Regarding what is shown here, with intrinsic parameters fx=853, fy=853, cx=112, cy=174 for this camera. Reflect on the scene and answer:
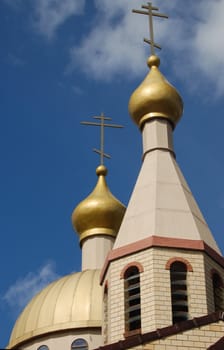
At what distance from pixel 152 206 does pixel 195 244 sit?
4.12 ft

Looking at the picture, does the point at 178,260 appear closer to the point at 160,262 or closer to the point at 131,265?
the point at 160,262

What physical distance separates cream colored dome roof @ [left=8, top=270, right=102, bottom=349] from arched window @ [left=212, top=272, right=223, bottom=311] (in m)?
3.90

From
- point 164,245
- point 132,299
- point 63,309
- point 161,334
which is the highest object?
point 63,309

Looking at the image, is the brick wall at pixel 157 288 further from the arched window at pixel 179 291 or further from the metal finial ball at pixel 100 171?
the metal finial ball at pixel 100 171

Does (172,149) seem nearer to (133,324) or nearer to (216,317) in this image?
(133,324)

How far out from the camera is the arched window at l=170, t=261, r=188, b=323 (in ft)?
47.3

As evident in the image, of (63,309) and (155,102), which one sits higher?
(155,102)

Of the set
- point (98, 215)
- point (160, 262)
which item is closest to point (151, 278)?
point (160, 262)

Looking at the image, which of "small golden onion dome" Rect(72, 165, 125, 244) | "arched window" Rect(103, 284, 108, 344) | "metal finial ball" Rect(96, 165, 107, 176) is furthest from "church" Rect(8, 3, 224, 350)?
"metal finial ball" Rect(96, 165, 107, 176)

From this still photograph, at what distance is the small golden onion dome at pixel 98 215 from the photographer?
21.8 meters

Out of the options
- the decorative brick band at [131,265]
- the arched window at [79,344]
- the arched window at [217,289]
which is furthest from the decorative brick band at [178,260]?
the arched window at [79,344]

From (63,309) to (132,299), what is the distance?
449 cm

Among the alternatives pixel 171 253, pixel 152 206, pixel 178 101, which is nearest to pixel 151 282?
pixel 171 253

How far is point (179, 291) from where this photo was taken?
48.4ft
